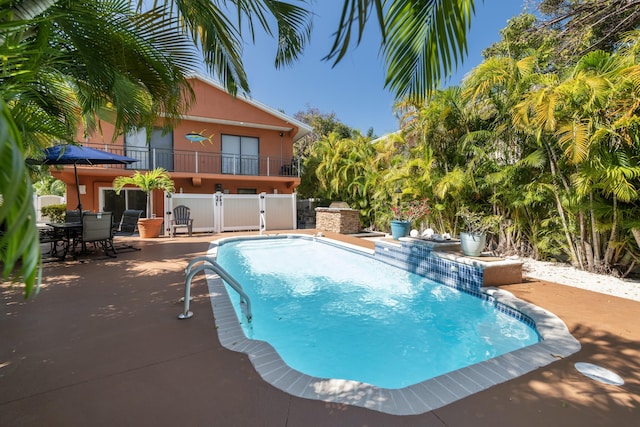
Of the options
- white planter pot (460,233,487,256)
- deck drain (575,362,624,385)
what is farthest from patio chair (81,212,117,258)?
deck drain (575,362,624,385)

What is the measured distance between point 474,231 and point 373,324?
12.3ft

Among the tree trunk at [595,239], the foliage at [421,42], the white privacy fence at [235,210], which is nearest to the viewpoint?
the foliage at [421,42]

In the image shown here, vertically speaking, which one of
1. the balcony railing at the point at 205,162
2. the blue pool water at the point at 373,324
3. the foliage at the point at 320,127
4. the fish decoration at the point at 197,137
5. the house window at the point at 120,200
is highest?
the foliage at the point at 320,127

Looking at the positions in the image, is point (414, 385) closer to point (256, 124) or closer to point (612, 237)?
point (612, 237)

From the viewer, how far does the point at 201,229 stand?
42.0ft

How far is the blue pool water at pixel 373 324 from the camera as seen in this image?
347cm

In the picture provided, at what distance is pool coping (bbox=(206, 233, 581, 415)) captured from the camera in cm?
223

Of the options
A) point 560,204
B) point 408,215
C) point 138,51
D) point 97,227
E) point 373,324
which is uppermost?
point 138,51

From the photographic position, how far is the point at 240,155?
1512 cm

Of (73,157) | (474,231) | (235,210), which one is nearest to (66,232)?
(73,157)

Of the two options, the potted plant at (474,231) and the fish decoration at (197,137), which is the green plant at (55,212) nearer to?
the fish decoration at (197,137)

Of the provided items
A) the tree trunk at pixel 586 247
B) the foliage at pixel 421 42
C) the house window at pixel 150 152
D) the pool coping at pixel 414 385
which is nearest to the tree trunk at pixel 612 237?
the tree trunk at pixel 586 247

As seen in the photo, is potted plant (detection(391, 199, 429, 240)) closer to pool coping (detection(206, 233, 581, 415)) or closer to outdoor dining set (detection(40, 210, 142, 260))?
pool coping (detection(206, 233, 581, 415))

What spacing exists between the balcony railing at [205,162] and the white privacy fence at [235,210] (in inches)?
75.2
